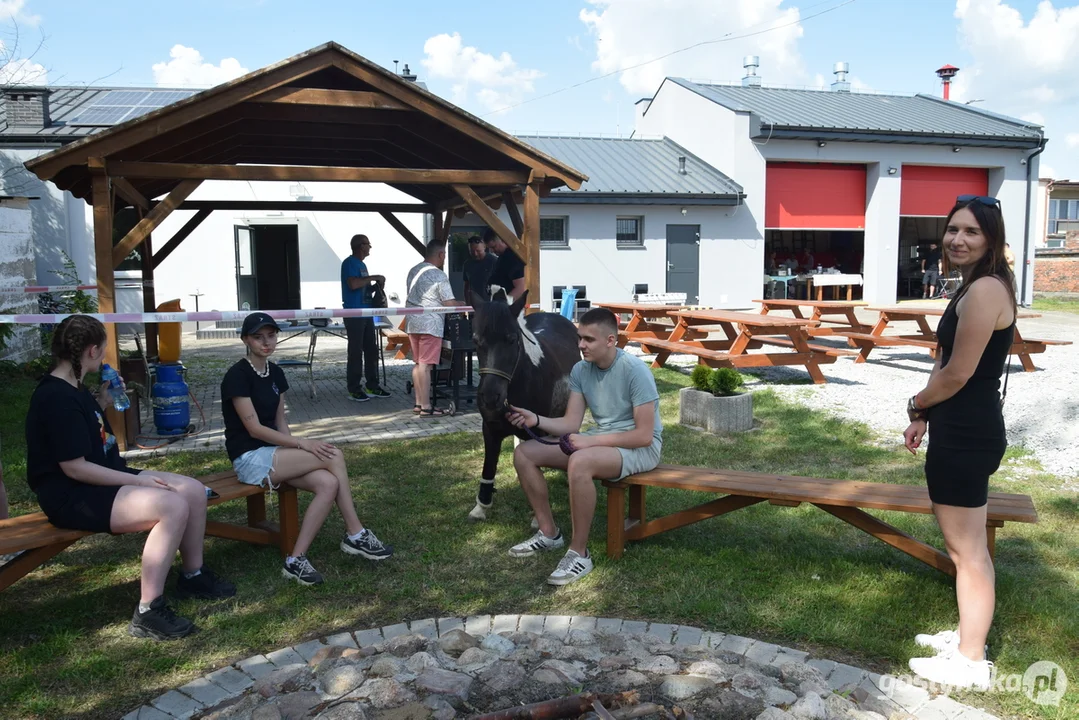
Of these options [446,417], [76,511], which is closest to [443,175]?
[446,417]

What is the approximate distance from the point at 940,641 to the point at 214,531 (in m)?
3.62

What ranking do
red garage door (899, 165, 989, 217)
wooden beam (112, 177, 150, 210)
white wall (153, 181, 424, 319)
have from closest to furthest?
wooden beam (112, 177, 150, 210), white wall (153, 181, 424, 319), red garage door (899, 165, 989, 217)

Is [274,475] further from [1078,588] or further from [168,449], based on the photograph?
[1078,588]

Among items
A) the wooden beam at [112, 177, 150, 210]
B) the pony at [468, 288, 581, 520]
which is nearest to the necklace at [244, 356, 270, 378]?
the pony at [468, 288, 581, 520]

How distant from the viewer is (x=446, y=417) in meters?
8.82

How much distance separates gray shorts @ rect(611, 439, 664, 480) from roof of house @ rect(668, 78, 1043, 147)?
1976 cm

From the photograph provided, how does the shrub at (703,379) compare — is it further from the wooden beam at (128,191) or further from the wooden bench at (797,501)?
the wooden beam at (128,191)

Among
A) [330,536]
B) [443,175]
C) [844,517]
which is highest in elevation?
[443,175]

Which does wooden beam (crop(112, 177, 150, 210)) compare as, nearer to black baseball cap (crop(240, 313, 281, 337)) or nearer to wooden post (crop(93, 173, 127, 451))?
wooden post (crop(93, 173, 127, 451))

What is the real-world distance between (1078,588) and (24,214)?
13.8m

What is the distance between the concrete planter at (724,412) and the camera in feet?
26.0

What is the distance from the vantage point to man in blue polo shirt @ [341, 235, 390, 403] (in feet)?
31.6

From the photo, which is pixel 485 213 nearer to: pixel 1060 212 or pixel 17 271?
pixel 17 271

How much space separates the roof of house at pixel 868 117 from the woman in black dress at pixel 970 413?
67.4 feet
